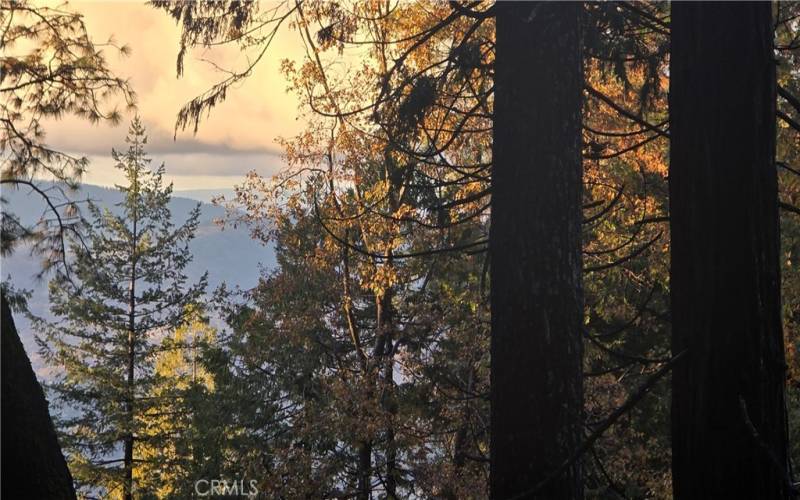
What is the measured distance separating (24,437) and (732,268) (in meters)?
2.78

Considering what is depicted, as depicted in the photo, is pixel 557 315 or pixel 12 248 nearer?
pixel 557 315

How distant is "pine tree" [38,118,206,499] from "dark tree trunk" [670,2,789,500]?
69.6 ft

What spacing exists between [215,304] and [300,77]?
37.1ft

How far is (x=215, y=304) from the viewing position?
937 inches

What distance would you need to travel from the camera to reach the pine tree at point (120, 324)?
2262 centimetres

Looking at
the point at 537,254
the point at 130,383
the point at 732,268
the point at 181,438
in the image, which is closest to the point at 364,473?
the point at 181,438

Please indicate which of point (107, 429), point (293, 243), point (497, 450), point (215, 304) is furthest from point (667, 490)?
point (107, 429)

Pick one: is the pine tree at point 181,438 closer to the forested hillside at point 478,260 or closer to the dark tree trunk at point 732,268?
the forested hillside at point 478,260

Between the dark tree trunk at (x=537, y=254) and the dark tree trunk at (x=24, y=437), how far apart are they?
1892 mm

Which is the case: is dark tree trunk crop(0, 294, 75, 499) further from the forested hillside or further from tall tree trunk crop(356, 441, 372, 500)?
tall tree trunk crop(356, 441, 372, 500)

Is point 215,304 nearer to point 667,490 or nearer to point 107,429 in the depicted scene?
point 107,429

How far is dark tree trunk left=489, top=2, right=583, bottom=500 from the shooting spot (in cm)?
335

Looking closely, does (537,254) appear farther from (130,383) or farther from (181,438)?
(130,383)

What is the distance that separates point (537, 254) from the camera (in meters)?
3.38
